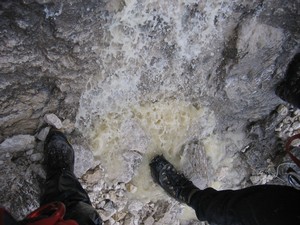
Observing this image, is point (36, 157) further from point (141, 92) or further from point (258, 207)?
point (258, 207)

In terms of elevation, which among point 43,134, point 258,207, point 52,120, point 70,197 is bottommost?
point 70,197

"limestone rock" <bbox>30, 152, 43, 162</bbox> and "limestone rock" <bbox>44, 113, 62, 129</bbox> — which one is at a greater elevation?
"limestone rock" <bbox>44, 113, 62, 129</bbox>

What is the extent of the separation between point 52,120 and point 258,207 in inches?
50.5

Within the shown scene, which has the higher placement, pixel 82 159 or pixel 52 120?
pixel 52 120

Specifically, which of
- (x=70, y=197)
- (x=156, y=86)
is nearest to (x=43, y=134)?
(x=70, y=197)

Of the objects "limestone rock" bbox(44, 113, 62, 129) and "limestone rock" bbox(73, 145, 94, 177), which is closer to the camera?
"limestone rock" bbox(44, 113, 62, 129)

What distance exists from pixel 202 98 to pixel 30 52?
1347 mm

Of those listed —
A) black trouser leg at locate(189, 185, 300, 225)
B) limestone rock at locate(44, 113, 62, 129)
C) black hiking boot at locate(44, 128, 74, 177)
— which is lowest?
black hiking boot at locate(44, 128, 74, 177)

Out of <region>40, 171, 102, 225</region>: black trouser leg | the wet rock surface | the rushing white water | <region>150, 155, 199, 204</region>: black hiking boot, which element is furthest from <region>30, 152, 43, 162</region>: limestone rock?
→ <region>150, 155, 199, 204</region>: black hiking boot

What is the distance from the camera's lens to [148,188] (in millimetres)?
2828

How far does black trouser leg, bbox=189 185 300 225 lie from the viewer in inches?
61.6

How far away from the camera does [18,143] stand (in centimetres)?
211

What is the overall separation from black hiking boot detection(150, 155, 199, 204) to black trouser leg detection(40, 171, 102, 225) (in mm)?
766

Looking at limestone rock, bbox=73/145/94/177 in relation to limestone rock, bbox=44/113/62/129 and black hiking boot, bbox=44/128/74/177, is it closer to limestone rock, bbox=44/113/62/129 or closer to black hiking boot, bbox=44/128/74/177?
black hiking boot, bbox=44/128/74/177
